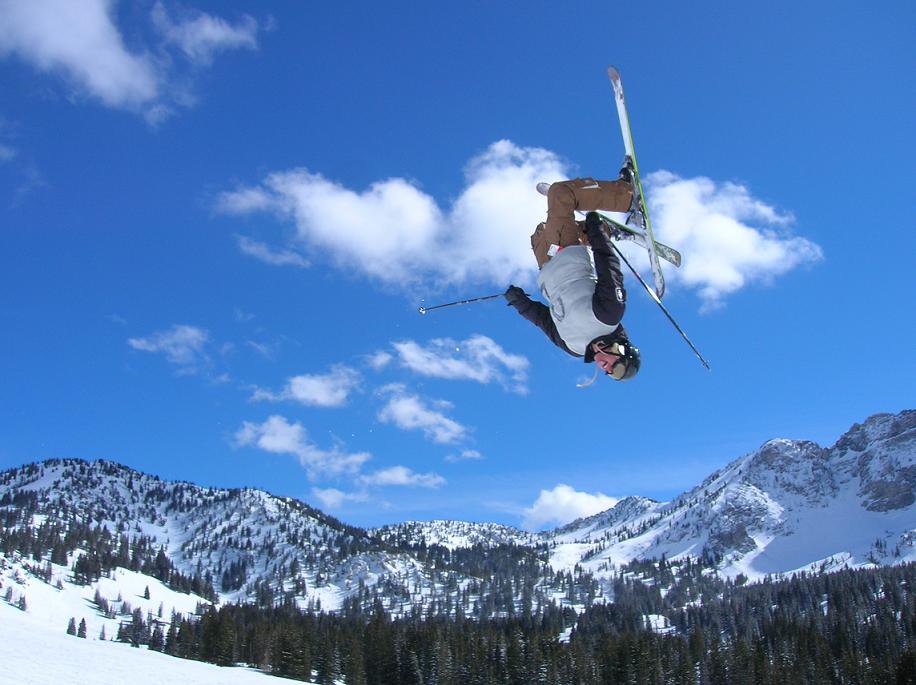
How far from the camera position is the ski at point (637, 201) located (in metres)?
8.27

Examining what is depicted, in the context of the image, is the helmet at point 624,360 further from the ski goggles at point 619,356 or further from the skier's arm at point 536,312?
the skier's arm at point 536,312

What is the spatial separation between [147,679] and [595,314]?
1798 inches

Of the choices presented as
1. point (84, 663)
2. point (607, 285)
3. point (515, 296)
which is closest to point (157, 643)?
point (84, 663)

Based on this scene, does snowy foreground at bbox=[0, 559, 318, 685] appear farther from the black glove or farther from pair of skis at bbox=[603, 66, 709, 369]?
pair of skis at bbox=[603, 66, 709, 369]

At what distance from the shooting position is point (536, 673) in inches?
2594

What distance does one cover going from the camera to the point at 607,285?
735 centimetres

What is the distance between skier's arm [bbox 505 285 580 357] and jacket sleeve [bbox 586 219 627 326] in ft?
3.45

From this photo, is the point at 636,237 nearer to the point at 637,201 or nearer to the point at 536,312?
the point at 637,201

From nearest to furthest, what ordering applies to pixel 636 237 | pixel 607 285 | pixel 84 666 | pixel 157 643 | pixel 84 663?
1. pixel 607 285
2. pixel 636 237
3. pixel 84 666
4. pixel 84 663
5. pixel 157 643

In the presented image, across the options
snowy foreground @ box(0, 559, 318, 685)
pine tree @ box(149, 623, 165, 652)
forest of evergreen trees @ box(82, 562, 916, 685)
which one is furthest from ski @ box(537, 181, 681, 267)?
pine tree @ box(149, 623, 165, 652)

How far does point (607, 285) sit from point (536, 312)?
1.65m

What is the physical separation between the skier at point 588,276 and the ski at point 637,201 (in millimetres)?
190

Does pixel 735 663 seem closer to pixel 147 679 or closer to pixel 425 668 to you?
pixel 425 668

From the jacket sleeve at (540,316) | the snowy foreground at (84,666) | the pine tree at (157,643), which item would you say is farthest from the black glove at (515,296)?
the pine tree at (157,643)
